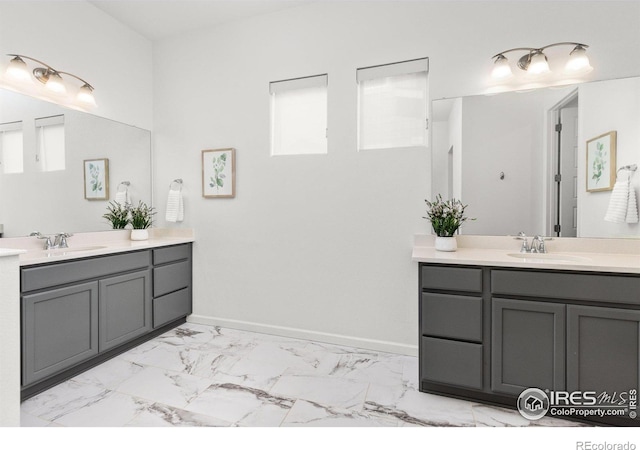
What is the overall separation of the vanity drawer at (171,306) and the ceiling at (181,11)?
2508 millimetres

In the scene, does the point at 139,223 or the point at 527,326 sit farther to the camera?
the point at 139,223

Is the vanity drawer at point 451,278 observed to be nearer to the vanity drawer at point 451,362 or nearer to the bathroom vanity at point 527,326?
the bathroom vanity at point 527,326

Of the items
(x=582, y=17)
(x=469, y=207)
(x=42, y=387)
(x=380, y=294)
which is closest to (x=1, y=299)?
(x=42, y=387)

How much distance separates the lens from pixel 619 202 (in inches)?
81.7

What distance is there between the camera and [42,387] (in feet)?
6.62

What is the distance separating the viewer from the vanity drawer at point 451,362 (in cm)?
187

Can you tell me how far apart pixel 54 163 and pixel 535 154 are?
351 centimetres

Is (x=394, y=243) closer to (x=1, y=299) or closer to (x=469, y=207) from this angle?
(x=469, y=207)

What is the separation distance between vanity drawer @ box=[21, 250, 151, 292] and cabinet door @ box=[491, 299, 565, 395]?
256 centimetres

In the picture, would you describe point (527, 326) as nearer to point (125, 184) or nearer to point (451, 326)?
point (451, 326)

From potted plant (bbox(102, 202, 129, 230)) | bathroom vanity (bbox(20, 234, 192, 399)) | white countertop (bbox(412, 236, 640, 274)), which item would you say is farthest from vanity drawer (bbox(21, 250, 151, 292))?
white countertop (bbox(412, 236, 640, 274))

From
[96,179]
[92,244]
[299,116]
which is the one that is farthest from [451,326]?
[96,179]

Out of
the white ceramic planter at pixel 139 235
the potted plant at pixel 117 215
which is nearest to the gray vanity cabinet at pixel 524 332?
the white ceramic planter at pixel 139 235

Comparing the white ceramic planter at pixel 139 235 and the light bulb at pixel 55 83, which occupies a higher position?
the light bulb at pixel 55 83
